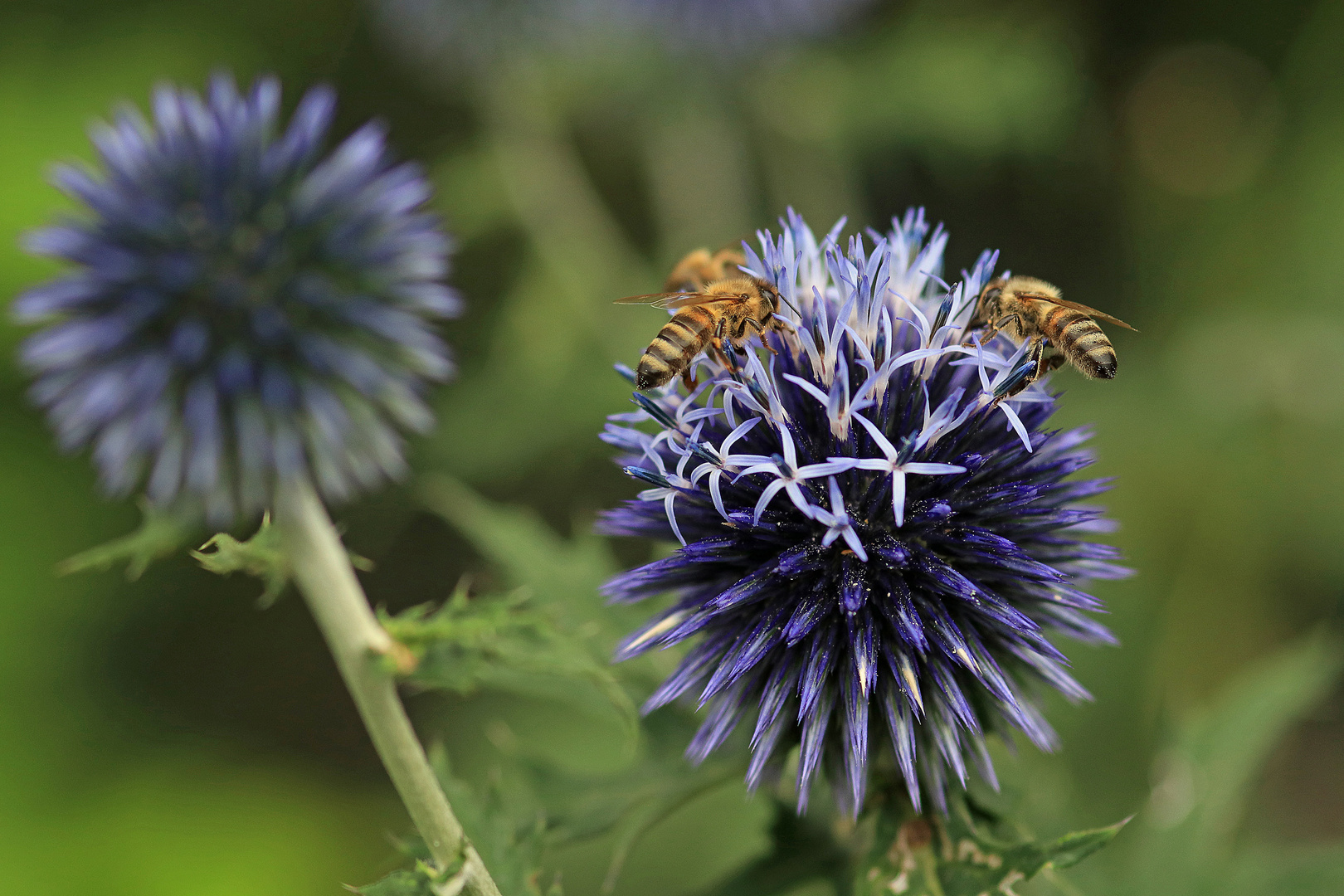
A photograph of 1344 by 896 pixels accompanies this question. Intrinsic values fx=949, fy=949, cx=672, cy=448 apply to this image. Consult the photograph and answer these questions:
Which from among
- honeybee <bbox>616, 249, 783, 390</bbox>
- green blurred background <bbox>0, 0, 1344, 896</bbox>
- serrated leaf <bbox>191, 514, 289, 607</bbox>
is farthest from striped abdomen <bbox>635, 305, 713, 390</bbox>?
green blurred background <bbox>0, 0, 1344, 896</bbox>

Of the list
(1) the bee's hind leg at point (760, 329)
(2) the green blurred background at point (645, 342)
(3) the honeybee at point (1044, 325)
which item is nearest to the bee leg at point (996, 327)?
(3) the honeybee at point (1044, 325)

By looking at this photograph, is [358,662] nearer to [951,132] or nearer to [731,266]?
[731,266]

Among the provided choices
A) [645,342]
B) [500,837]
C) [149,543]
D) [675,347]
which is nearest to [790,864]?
[500,837]

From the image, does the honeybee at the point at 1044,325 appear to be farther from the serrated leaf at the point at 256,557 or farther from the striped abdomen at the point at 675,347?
the serrated leaf at the point at 256,557

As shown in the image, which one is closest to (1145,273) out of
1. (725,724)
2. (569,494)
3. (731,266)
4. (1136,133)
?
(1136,133)

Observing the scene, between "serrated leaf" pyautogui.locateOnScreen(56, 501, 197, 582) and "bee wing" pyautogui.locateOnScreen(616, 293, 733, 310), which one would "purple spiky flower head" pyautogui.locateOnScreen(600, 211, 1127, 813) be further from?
"serrated leaf" pyautogui.locateOnScreen(56, 501, 197, 582)

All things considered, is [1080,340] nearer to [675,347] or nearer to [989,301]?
A: [989,301]
